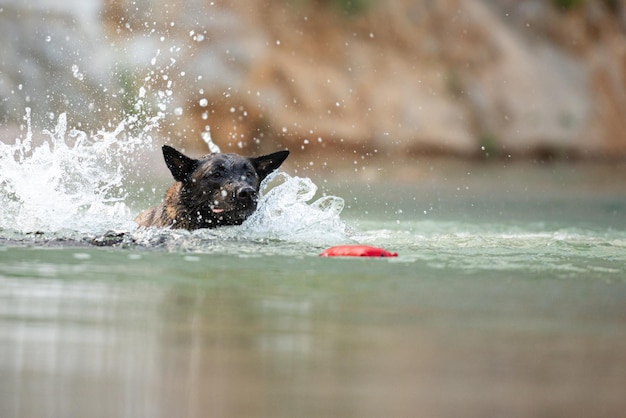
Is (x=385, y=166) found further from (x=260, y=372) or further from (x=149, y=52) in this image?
(x=260, y=372)

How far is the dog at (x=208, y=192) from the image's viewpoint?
26.8 ft

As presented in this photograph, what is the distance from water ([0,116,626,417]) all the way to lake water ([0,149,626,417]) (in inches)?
0.5

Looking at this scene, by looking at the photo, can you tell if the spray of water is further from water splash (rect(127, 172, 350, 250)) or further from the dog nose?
the dog nose

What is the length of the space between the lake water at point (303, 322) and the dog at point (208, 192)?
17cm

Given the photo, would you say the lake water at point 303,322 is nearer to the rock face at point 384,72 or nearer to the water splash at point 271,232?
the water splash at point 271,232

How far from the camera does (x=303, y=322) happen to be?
482 cm

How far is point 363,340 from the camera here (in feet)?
14.5

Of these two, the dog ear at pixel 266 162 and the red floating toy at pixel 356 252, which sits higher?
the dog ear at pixel 266 162

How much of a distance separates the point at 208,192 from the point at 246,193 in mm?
312

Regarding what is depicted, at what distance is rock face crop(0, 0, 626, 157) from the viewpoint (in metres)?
22.9

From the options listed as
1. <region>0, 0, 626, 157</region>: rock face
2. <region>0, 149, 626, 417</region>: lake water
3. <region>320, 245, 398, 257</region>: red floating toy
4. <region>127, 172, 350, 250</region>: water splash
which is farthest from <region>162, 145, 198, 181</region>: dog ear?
<region>0, 0, 626, 157</region>: rock face

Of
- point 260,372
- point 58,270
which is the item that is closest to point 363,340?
point 260,372

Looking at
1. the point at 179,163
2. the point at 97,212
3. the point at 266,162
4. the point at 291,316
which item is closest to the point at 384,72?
the point at 97,212

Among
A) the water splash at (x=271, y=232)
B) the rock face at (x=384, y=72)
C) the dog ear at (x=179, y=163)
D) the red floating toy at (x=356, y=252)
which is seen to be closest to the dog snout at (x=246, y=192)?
the water splash at (x=271, y=232)
